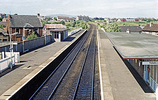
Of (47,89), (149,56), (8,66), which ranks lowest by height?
(47,89)

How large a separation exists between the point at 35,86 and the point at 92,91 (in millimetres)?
5018

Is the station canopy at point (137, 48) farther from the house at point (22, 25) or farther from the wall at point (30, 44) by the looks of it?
the house at point (22, 25)

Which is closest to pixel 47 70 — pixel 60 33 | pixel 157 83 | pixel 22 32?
pixel 157 83

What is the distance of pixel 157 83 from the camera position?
43.6 ft

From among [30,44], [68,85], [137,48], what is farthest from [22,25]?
[137,48]

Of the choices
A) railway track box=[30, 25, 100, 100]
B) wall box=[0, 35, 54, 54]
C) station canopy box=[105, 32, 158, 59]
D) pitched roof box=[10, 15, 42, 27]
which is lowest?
railway track box=[30, 25, 100, 100]

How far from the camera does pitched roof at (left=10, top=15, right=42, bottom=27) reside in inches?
2202

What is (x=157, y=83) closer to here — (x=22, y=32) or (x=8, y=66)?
(x=8, y=66)

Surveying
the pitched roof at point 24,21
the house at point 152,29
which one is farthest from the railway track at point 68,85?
the house at point 152,29

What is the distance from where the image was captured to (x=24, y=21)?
57875 mm

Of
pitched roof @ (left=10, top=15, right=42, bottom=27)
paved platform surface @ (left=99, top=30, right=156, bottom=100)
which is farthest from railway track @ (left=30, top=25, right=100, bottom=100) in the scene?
pitched roof @ (left=10, top=15, right=42, bottom=27)

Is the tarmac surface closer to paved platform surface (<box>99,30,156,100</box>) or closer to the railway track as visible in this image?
paved platform surface (<box>99,30,156,100</box>)

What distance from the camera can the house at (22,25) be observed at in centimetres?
5438

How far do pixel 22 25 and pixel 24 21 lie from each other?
208 centimetres
